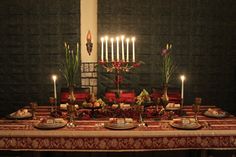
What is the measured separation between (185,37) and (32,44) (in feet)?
7.04

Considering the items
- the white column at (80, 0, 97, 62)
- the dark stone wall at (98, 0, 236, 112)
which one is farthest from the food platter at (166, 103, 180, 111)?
the white column at (80, 0, 97, 62)

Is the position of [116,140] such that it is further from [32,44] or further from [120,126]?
[32,44]

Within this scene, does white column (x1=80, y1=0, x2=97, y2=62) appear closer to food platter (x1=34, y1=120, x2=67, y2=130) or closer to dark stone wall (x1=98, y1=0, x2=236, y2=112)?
dark stone wall (x1=98, y1=0, x2=236, y2=112)

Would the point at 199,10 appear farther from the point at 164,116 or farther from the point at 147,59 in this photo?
the point at 164,116

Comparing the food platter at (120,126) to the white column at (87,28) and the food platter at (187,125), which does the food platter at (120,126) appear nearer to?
the food platter at (187,125)

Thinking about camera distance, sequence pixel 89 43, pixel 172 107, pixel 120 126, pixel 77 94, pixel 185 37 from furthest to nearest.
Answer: pixel 185 37
pixel 89 43
pixel 77 94
pixel 172 107
pixel 120 126

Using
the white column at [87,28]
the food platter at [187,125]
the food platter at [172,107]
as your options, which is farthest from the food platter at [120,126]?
the white column at [87,28]

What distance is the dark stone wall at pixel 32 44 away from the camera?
4.53 meters

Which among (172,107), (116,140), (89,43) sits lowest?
(116,140)

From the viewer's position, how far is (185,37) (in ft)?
15.0

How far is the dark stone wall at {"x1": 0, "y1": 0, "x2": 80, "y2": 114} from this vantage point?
4527 mm

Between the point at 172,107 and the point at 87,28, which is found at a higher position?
the point at 87,28

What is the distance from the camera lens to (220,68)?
183 inches

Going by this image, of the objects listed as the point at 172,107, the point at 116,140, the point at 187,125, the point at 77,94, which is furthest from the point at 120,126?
the point at 77,94
